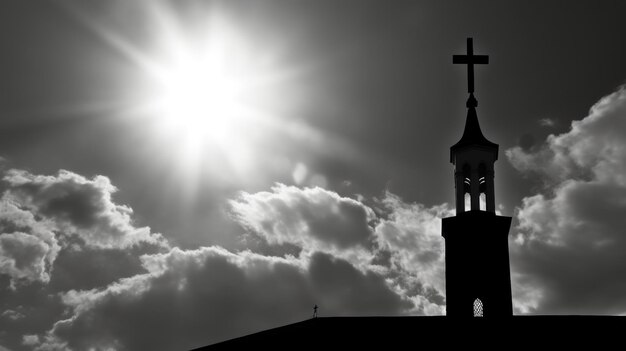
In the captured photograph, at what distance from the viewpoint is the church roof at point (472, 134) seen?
3975cm

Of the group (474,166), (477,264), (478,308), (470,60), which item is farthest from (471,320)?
(470,60)

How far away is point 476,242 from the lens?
119 feet

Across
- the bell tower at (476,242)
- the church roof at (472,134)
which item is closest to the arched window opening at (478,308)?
the bell tower at (476,242)

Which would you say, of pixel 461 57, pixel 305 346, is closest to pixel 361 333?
pixel 305 346

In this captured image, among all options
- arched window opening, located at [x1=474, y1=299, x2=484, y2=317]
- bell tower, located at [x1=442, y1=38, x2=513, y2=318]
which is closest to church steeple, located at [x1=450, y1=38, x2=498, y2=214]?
bell tower, located at [x1=442, y1=38, x2=513, y2=318]

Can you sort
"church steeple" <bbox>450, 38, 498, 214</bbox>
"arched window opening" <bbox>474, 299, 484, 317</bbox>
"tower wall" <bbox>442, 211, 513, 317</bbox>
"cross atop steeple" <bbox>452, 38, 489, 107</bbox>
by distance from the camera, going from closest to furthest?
1. "arched window opening" <bbox>474, 299, 484, 317</bbox>
2. "tower wall" <bbox>442, 211, 513, 317</bbox>
3. "church steeple" <bbox>450, 38, 498, 214</bbox>
4. "cross atop steeple" <bbox>452, 38, 489, 107</bbox>

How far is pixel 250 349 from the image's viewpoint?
112 feet

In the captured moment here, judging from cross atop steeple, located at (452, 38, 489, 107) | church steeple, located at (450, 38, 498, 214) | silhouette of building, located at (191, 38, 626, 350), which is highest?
cross atop steeple, located at (452, 38, 489, 107)

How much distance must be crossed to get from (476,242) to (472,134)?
642 centimetres

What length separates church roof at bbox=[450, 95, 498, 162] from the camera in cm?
3975

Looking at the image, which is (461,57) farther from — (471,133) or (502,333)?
(502,333)

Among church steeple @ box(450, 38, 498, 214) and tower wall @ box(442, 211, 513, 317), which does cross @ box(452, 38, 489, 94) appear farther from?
tower wall @ box(442, 211, 513, 317)

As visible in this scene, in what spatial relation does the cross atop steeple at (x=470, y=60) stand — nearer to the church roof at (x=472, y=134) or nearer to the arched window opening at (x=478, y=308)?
the church roof at (x=472, y=134)

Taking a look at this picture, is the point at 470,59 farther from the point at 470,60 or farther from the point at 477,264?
the point at 477,264
